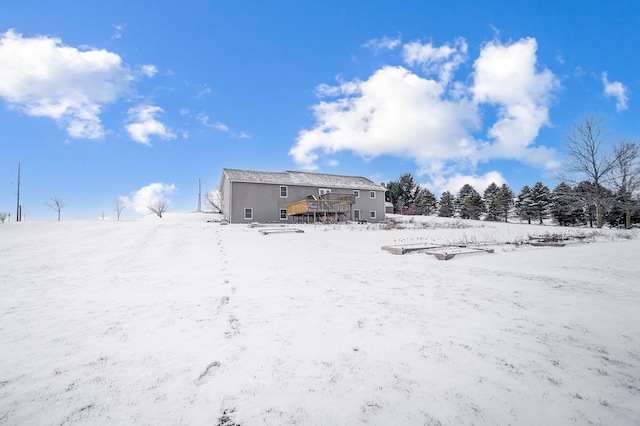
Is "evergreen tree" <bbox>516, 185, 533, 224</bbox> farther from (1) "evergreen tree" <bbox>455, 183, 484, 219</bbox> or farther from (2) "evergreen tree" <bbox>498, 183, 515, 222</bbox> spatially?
(1) "evergreen tree" <bbox>455, 183, 484, 219</bbox>

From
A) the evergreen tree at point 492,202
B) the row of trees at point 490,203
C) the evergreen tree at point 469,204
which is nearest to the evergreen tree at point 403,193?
the row of trees at point 490,203

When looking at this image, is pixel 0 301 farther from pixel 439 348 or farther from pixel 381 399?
pixel 439 348

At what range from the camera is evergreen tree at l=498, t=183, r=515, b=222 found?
154 ft

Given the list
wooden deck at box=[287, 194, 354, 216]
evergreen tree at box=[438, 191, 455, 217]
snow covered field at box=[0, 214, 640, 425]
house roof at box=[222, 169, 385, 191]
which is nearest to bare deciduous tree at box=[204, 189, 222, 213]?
house roof at box=[222, 169, 385, 191]

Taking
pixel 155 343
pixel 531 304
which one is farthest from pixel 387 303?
pixel 155 343

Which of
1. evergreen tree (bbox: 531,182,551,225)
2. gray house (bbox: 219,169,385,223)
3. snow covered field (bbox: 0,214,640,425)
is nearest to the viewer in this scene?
snow covered field (bbox: 0,214,640,425)

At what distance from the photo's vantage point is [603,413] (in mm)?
1662

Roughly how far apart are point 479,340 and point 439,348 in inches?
17.6

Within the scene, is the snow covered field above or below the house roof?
below

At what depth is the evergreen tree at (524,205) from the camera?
→ 44.3m

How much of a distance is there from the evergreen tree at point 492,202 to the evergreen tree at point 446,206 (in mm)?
5359

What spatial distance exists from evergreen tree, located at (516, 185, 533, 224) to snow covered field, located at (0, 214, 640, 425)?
4782cm

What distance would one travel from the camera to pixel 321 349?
97.4 inches

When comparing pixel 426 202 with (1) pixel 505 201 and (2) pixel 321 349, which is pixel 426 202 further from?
(2) pixel 321 349
